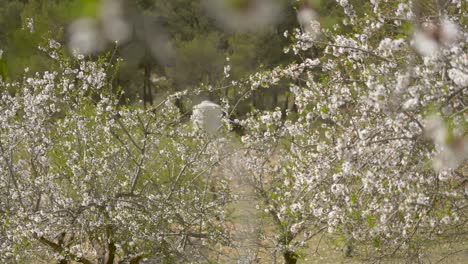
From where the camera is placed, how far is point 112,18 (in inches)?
35.0

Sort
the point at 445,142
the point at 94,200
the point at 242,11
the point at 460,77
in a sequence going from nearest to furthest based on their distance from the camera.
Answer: the point at 242,11 → the point at 445,142 → the point at 460,77 → the point at 94,200

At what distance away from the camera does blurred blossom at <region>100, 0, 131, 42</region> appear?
85cm

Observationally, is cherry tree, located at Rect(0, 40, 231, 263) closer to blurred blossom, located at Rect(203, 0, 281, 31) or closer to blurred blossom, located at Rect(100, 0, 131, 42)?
blurred blossom, located at Rect(100, 0, 131, 42)

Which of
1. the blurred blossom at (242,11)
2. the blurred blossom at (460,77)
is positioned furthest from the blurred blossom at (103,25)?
the blurred blossom at (460,77)

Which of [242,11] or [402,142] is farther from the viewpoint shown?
[402,142]

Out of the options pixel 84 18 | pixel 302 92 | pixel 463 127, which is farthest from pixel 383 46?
pixel 84 18

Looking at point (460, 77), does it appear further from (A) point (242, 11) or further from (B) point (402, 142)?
(A) point (242, 11)

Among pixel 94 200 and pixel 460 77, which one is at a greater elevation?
pixel 94 200

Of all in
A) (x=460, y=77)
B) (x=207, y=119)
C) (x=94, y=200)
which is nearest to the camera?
(x=460, y=77)

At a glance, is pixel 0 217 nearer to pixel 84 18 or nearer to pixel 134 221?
pixel 134 221

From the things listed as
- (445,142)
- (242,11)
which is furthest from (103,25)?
(445,142)

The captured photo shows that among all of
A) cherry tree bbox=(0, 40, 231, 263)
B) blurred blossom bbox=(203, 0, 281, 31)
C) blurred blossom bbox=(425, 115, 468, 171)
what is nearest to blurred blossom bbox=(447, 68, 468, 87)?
blurred blossom bbox=(425, 115, 468, 171)

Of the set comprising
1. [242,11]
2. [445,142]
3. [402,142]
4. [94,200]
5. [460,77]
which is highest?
[94,200]

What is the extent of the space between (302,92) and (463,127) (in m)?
3.03
